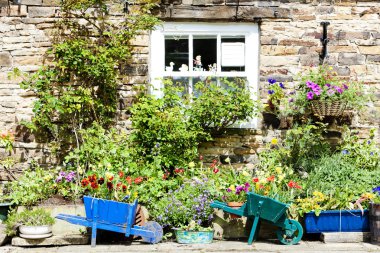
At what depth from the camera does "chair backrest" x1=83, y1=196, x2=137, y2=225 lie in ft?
21.5

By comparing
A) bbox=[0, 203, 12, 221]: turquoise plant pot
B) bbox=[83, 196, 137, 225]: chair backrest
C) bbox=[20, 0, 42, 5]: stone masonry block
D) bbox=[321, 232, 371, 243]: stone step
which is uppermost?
bbox=[20, 0, 42, 5]: stone masonry block

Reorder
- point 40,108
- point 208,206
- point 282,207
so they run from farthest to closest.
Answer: point 40,108 < point 208,206 < point 282,207

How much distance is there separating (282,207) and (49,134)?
3.56 meters

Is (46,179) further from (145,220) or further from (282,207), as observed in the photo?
(282,207)

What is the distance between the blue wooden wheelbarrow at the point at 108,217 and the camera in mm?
6570

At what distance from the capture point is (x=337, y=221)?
22.6ft

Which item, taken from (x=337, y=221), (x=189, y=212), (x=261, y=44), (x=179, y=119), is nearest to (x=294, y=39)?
(x=261, y=44)

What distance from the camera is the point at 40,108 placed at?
812cm

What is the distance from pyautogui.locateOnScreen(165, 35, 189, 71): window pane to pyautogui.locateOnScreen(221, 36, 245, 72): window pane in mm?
528

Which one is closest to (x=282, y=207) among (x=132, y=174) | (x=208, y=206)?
(x=208, y=206)

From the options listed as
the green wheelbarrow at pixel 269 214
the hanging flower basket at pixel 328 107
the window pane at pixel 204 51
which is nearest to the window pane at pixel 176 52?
the window pane at pixel 204 51

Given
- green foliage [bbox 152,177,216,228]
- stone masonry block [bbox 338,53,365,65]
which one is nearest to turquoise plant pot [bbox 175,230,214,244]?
green foliage [bbox 152,177,216,228]

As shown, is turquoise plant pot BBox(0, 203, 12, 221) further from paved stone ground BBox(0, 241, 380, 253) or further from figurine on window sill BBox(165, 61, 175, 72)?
figurine on window sill BBox(165, 61, 175, 72)

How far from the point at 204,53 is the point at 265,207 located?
277 cm
